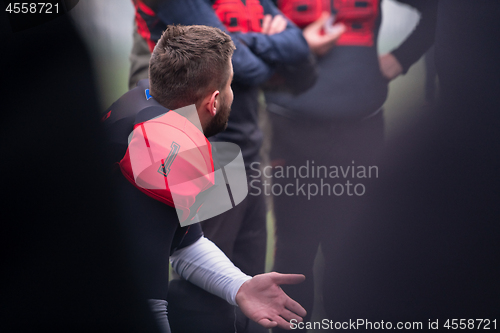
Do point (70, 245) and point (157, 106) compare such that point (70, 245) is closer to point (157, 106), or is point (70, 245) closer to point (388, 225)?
point (157, 106)

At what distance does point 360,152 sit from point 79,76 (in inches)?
43.7

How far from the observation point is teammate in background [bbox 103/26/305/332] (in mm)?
1079

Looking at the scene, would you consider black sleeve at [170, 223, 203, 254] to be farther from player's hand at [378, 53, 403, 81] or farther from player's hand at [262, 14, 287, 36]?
player's hand at [378, 53, 403, 81]

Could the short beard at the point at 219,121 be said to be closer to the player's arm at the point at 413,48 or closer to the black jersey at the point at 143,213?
the black jersey at the point at 143,213

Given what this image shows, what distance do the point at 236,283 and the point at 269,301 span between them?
0.14 m

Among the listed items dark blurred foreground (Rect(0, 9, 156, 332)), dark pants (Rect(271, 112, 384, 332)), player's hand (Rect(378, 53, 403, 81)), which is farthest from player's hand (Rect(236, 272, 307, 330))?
player's hand (Rect(378, 53, 403, 81))

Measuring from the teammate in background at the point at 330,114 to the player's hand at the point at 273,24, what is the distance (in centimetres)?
4

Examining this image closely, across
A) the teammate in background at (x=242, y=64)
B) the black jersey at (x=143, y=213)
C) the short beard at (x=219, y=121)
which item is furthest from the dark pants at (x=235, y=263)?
the short beard at (x=219, y=121)

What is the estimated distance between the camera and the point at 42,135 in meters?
1.35

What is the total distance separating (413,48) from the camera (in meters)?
1.40

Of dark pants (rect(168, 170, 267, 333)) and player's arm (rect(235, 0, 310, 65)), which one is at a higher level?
player's arm (rect(235, 0, 310, 65))

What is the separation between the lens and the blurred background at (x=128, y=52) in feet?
4.35

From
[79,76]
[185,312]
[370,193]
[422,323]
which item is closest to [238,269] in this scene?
[185,312]

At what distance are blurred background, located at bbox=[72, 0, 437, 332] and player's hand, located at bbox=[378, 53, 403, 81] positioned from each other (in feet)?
0.07
